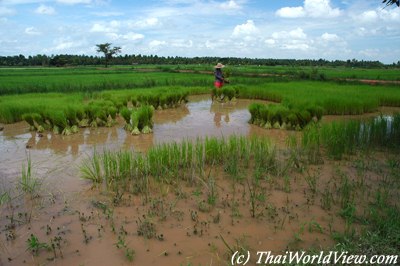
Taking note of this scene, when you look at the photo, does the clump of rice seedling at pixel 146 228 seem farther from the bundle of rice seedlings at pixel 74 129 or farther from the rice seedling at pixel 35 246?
the bundle of rice seedlings at pixel 74 129

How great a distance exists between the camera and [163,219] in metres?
3.45

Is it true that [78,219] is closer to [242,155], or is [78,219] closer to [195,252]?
[195,252]

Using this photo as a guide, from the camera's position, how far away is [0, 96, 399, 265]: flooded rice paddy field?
2934mm

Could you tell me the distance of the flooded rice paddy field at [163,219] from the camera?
2.93 metres

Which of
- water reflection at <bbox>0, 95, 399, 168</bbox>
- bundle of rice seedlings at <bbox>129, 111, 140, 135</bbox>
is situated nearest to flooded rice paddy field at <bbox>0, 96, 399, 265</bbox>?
water reflection at <bbox>0, 95, 399, 168</bbox>

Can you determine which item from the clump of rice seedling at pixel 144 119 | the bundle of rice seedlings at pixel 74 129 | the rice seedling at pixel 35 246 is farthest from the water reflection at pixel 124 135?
the rice seedling at pixel 35 246

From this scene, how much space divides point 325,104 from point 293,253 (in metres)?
8.26

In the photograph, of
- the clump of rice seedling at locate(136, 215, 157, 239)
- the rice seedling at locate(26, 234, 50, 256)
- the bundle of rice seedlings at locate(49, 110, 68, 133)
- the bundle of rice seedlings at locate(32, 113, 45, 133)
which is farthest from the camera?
the bundle of rice seedlings at locate(32, 113, 45, 133)

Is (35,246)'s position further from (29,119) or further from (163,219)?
(29,119)

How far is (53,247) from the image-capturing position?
114 inches

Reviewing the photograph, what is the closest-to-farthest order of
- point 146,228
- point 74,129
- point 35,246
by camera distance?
point 35,246, point 146,228, point 74,129

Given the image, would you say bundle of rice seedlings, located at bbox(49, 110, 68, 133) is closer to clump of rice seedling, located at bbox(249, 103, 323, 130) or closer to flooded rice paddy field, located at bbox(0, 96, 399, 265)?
flooded rice paddy field, located at bbox(0, 96, 399, 265)

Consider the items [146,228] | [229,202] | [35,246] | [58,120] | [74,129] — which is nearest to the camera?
[35,246]

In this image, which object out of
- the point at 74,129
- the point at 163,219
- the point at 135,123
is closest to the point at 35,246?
the point at 163,219
